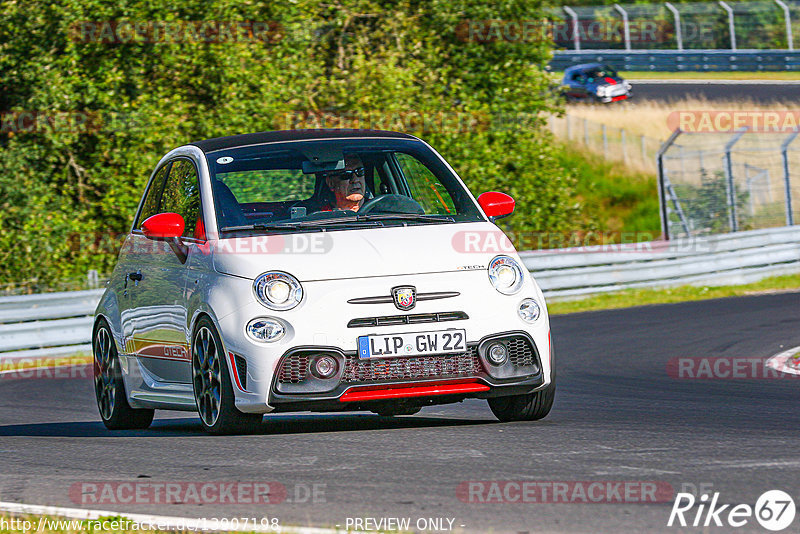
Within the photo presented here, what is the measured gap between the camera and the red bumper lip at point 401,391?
23.8 feet

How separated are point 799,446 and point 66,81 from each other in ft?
59.6

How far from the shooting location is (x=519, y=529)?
482cm

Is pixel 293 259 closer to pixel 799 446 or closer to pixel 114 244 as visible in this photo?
pixel 799 446

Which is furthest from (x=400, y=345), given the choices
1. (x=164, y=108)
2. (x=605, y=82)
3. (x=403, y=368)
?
(x=605, y=82)

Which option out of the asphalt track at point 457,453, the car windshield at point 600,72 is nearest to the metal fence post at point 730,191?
the asphalt track at point 457,453

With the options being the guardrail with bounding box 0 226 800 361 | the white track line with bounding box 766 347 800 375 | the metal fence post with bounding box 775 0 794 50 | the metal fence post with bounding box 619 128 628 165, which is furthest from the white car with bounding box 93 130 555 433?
the metal fence post with bounding box 775 0 794 50

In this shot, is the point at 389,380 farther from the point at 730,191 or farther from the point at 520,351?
the point at 730,191

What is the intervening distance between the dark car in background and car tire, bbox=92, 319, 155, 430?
36.8 meters

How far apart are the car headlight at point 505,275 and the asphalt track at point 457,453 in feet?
2.49

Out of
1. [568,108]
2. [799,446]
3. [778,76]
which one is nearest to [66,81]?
[799,446]

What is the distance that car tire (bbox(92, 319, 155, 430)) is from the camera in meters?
9.10

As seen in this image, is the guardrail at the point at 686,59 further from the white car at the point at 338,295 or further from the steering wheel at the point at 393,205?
the steering wheel at the point at 393,205

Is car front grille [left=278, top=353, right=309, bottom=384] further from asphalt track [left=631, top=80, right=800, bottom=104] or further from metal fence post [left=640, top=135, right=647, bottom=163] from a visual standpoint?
asphalt track [left=631, top=80, right=800, bottom=104]

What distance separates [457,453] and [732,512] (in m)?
1.88
